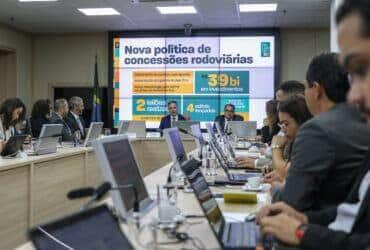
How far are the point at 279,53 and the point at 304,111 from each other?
7.29 metres

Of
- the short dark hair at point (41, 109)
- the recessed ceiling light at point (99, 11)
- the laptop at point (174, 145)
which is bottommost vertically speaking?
the laptop at point (174, 145)

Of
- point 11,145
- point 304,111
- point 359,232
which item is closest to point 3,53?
point 11,145

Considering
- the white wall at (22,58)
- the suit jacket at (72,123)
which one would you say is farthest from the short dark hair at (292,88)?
the white wall at (22,58)

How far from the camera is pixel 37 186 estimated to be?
4562mm

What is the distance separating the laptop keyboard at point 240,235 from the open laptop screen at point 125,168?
1.16ft

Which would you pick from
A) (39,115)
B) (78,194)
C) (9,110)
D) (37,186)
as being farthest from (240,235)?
(39,115)

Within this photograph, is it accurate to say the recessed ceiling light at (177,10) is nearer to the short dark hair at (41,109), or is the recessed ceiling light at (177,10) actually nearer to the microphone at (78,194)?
the short dark hair at (41,109)

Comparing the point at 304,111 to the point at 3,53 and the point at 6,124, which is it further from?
the point at 3,53

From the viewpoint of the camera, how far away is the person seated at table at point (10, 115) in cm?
545

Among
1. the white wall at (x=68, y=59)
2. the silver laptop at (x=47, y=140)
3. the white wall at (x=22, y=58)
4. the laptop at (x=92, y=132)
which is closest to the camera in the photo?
the silver laptop at (x=47, y=140)

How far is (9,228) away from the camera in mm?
3852

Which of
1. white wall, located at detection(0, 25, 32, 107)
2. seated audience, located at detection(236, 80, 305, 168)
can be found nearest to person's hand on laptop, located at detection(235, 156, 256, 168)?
seated audience, located at detection(236, 80, 305, 168)

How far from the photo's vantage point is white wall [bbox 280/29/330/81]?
1013cm

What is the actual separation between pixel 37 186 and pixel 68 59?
6726 millimetres
